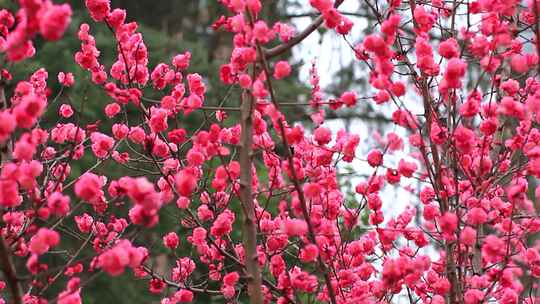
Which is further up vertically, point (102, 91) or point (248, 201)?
point (102, 91)

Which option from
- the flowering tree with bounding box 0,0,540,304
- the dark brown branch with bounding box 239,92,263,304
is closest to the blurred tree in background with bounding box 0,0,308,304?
the flowering tree with bounding box 0,0,540,304

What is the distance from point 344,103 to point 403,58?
0.71 meters

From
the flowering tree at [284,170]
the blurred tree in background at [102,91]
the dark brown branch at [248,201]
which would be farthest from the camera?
the blurred tree in background at [102,91]

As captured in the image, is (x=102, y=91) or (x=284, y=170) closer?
(x=284, y=170)

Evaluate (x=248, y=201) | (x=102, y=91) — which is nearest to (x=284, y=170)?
(x=248, y=201)

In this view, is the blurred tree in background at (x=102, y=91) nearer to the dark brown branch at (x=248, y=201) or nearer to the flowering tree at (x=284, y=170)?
the flowering tree at (x=284, y=170)

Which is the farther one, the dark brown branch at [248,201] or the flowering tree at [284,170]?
the dark brown branch at [248,201]

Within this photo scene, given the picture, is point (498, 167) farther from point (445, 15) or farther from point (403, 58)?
point (445, 15)

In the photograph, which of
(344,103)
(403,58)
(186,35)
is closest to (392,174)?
(344,103)

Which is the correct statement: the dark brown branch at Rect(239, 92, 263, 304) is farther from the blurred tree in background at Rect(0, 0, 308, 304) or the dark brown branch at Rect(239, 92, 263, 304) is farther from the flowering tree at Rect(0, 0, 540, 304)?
the blurred tree in background at Rect(0, 0, 308, 304)

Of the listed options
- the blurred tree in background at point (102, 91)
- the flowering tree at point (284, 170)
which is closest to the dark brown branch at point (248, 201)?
the flowering tree at point (284, 170)

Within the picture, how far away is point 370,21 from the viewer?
7.82 meters

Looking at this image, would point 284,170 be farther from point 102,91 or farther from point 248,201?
point 102,91

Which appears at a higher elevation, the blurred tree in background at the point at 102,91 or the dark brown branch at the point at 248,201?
the blurred tree in background at the point at 102,91
